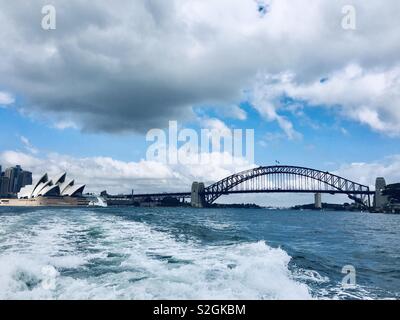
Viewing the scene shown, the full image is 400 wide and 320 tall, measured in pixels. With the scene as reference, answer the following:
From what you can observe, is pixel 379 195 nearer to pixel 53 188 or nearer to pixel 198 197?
pixel 198 197

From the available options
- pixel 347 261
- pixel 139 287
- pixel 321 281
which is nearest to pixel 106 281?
pixel 139 287

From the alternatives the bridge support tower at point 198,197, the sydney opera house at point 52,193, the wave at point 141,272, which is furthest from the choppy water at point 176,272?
the bridge support tower at point 198,197

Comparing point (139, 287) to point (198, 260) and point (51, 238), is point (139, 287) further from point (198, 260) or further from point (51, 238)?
point (51, 238)

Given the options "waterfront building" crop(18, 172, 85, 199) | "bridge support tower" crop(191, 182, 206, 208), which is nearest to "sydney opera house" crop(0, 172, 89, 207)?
"waterfront building" crop(18, 172, 85, 199)

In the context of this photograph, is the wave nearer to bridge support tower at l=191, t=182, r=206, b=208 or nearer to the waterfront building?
the waterfront building

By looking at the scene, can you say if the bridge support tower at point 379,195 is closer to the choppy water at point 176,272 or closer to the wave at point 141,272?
the choppy water at point 176,272

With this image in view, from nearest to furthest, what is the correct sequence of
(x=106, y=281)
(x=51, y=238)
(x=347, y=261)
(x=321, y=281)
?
(x=106, y=281)
(x=321, y=281)
(x=347, y=261)
(x=51, y=238)
